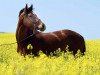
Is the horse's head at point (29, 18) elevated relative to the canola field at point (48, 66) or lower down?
elevated

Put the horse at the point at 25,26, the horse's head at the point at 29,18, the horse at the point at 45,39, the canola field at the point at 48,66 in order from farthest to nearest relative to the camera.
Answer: the horse at the point at 45,39 → the horse at the point at 25,26 → the horse's head at the point at 29,18 → the canola field at the point at 48,66

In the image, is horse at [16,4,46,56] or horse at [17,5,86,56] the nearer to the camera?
horse at [16,4,46,56]

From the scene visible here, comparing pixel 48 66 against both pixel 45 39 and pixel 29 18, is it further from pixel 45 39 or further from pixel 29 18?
pixel 45 39

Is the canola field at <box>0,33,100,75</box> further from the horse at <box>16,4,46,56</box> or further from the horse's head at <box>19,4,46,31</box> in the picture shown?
the horse's head at <box>19,4,46,31</box>

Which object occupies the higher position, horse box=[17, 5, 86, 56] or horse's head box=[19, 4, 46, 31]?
horse's head box=[19, 4, 46, 31]

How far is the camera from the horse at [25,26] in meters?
14.1

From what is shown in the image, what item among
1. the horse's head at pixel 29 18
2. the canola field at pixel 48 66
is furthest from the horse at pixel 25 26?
the canola field at pixel 48 66

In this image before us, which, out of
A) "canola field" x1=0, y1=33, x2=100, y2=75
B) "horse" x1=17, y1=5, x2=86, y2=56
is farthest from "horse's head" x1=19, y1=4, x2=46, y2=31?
"canola field" x1=0, y1=33, x2=100, y2=75

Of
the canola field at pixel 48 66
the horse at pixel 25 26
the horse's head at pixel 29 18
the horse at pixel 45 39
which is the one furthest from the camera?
the horse at pixel 45 39

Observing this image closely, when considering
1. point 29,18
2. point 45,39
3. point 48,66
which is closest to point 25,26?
point 29,18

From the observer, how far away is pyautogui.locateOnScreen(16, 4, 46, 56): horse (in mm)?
14125

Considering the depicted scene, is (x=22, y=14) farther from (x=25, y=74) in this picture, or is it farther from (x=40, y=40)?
(x=25, y=74)

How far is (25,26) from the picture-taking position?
14.5m

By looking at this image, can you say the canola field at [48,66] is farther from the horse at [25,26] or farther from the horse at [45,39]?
the horse at [45,39]
